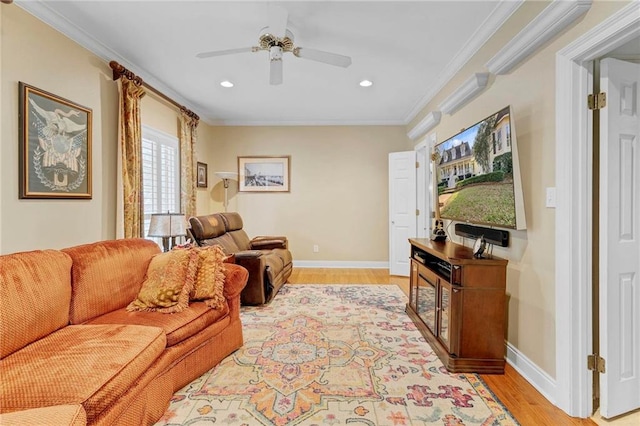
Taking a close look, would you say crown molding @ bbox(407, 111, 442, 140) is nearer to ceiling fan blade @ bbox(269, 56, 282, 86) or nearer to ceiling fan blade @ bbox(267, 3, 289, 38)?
ceiling fan blade @ bbox(269, 56, 282, 86)

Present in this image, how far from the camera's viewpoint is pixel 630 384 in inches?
64.8

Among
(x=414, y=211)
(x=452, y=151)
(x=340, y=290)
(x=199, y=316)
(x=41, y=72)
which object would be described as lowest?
(x=340, y=290)

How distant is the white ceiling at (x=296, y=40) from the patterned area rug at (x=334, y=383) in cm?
272

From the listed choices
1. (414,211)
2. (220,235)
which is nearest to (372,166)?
(414,211)

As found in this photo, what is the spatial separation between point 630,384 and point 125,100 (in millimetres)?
4540

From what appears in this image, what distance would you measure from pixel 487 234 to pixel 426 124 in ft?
7.16

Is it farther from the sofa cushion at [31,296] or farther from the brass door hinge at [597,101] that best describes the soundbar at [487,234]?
the sofa cushion at [31,296]

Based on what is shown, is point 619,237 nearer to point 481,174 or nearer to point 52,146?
point 481,174

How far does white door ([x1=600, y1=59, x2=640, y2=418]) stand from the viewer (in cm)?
160

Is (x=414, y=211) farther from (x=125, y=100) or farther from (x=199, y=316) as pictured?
(x=125, y=100)

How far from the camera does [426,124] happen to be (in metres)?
4.00

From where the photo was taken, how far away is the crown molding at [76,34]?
6.93ft

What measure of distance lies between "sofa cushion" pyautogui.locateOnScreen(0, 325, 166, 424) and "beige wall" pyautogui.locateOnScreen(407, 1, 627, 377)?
2.36 metres

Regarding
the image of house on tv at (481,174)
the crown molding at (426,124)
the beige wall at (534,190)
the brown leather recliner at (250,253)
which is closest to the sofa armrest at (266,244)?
the brown leather recliner at (250,253)
